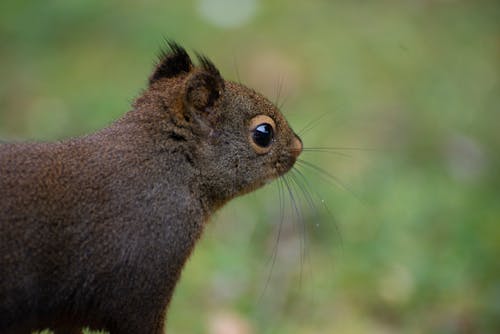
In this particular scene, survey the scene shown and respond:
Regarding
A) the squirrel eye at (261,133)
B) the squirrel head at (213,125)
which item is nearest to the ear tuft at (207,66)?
the squirrel head at (213,125)

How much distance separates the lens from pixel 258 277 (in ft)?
19.7

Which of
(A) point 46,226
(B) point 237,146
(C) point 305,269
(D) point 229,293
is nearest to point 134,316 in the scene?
(A) point 46,226

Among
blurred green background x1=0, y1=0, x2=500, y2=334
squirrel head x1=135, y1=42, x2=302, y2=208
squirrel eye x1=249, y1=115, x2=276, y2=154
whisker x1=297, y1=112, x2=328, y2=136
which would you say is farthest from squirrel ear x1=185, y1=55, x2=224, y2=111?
whisker x1=297, y1=112, x2=328, y2=136

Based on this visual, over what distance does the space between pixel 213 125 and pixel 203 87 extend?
168mm

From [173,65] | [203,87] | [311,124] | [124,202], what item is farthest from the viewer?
[311,124]

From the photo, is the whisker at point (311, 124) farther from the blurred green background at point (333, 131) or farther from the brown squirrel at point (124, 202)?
the brown squirrel at point (124, 202)

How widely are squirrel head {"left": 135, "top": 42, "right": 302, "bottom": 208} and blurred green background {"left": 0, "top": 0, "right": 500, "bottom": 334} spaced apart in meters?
1.47

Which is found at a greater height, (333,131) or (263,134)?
(333,131)

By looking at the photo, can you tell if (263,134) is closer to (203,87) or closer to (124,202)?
(203,87)

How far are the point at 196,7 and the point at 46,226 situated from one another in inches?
233

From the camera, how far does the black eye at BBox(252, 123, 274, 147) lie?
4242mm

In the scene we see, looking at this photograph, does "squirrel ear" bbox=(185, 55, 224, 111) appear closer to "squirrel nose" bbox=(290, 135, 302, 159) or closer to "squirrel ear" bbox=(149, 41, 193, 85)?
"squirrel ear" bbox=(149, 41, 193, 85)

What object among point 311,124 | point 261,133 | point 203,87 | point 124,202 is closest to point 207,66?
point 203,87

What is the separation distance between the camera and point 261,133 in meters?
4.26
